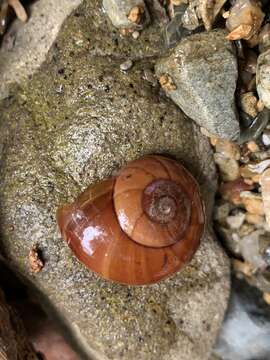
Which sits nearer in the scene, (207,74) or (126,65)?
(207,74)

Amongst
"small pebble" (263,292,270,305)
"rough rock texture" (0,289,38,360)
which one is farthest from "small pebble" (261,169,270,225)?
"rough rock texture" (0,289,38,360)

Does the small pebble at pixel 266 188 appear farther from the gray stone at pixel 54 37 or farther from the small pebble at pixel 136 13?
the small pebble at pixel 136 13

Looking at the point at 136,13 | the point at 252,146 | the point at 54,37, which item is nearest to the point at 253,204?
the point at 252,146

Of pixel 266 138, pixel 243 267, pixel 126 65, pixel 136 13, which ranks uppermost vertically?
pixel 136 13

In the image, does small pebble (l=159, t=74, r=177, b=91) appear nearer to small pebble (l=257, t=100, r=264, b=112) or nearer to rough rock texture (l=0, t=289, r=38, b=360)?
small pebble (l=257, t=100, r=264, b=112)

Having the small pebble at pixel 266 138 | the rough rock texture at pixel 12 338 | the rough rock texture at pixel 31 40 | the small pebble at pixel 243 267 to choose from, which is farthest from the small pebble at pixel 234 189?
the rough rock texture at pixel 12 338

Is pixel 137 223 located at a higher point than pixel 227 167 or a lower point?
higher

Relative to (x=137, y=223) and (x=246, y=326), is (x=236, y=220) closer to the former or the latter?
(x=246, y=326)
